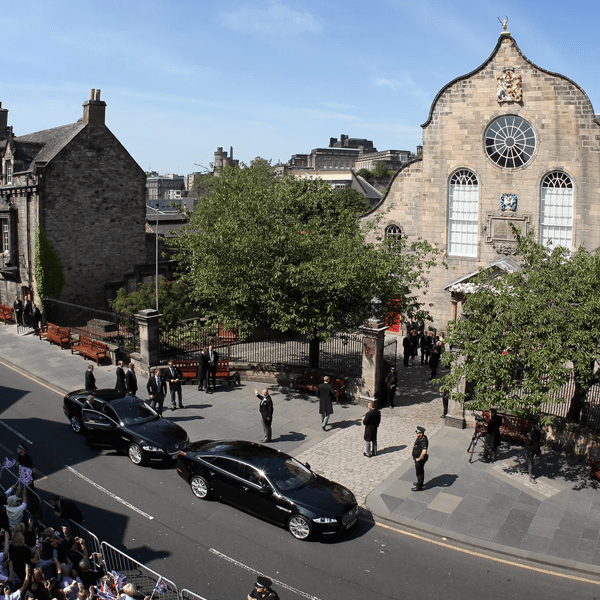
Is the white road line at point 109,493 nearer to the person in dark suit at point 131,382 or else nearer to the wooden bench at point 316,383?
the person in dark suit at point 131,382

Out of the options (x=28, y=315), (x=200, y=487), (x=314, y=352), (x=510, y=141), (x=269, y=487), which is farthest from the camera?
(x=28, y=315)

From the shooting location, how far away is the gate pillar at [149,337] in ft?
75.1

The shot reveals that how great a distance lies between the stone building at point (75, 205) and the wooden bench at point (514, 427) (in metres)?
24.1

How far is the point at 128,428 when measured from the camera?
1591 cm

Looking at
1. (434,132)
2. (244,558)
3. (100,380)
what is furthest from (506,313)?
(434,132)

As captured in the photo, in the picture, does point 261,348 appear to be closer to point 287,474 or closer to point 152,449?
point 152,449

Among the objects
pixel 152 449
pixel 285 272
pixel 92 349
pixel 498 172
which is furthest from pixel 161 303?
pixel 498 172

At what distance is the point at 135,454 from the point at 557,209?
68.3 feet

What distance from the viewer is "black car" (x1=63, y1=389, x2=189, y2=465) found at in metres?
15.4

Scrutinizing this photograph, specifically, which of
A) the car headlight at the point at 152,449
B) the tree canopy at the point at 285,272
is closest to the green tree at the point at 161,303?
the tree canopy at the point at 285,272

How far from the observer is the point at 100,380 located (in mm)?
22969

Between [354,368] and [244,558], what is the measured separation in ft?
38.4

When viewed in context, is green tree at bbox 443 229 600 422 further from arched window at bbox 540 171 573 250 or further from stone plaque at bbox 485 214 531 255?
stone plaque at bbox 485 214 531 255

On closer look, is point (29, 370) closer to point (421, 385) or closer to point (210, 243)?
point (210, 243)
